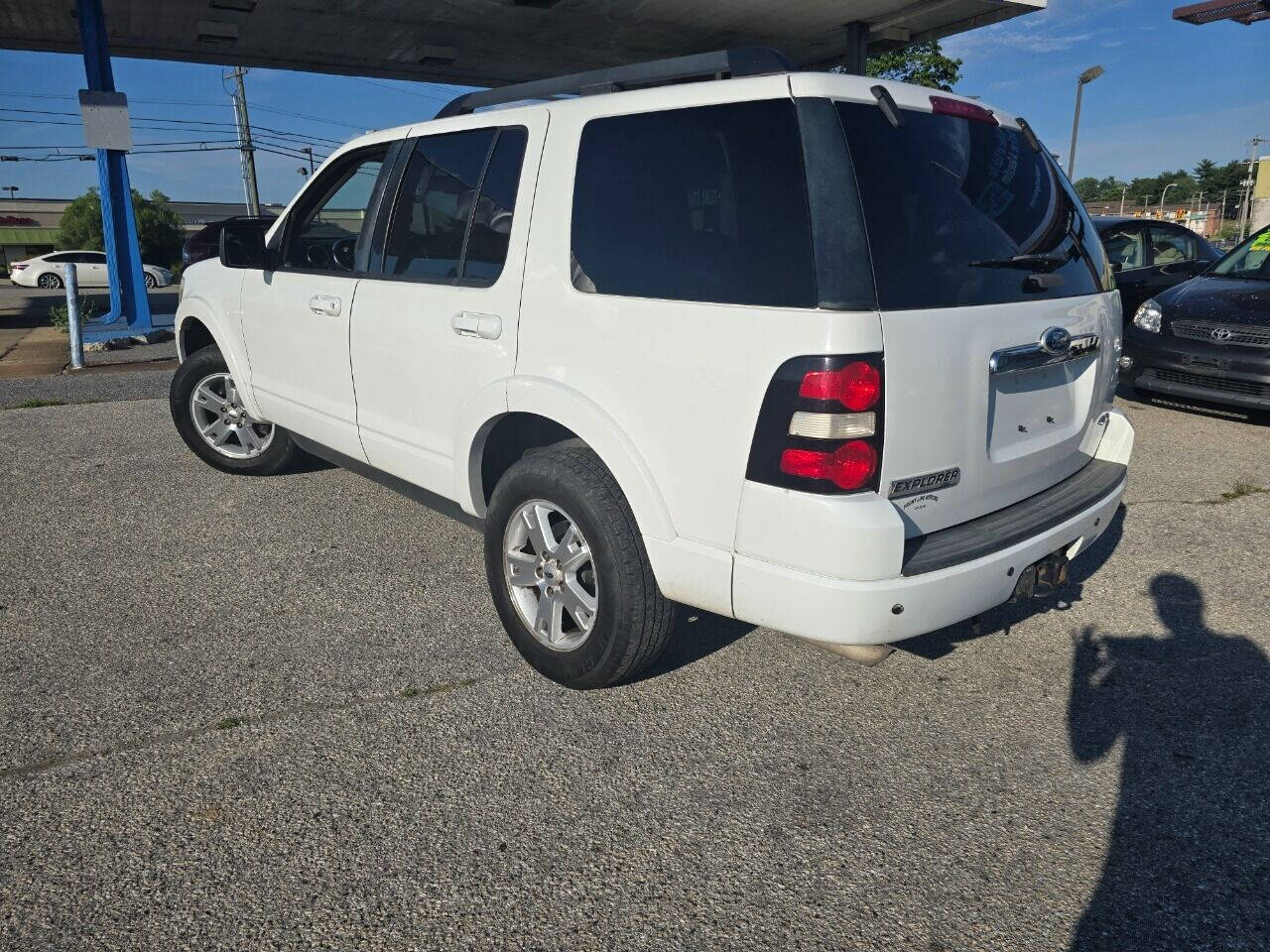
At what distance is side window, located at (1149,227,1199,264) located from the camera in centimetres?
937

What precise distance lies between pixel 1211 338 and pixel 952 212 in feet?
18.6

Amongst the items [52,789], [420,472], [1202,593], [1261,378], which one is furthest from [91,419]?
[1261,378]

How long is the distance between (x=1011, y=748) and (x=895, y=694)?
1.40ft

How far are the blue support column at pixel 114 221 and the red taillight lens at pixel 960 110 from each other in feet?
40.7

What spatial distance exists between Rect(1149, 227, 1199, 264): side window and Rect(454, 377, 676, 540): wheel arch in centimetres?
858

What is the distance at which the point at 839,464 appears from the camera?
90.9 inches

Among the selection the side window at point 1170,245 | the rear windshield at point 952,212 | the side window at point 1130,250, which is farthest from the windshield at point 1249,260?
the rear windshield at point 952,212

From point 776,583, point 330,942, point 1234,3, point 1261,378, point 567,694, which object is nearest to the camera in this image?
point 330,942

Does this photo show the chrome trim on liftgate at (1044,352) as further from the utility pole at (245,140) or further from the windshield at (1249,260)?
the utility pole at (245,140)

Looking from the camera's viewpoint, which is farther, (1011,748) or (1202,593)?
(1202,593)

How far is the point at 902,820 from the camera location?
245 centimetres

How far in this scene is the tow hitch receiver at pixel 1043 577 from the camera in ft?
8.80

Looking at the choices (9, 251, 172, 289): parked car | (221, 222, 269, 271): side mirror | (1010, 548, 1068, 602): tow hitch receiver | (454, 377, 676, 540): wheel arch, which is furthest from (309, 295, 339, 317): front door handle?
(9, 251, 172, 289): parked car

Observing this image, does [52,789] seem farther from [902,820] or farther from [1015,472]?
[1015,472]
